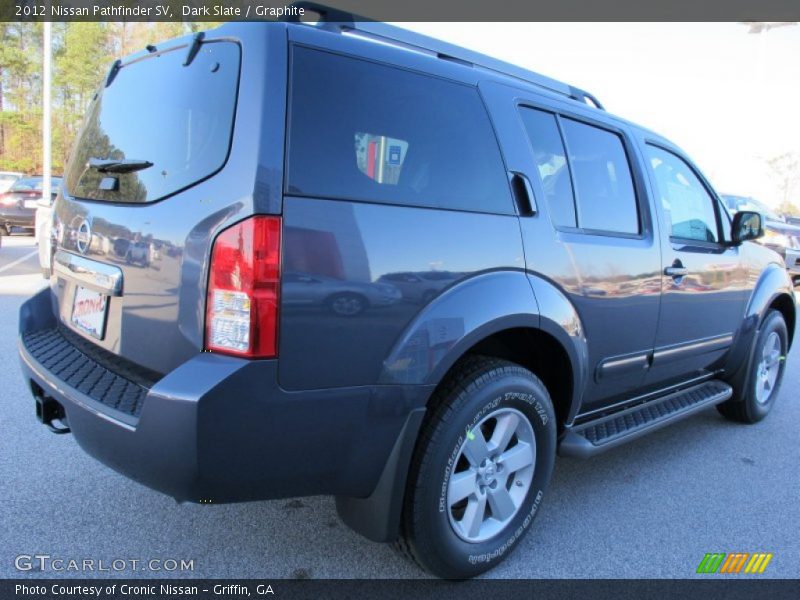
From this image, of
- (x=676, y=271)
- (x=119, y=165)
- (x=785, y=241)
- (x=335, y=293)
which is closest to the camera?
(x=335, y=293)

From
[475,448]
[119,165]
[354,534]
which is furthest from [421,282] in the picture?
[354,534]

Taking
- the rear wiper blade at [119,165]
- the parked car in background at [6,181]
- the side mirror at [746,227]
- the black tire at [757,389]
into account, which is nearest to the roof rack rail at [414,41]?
the rear wiper blade at [119,165]

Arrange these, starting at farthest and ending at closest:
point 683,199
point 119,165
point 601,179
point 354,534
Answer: point 683,199 < point 601,179 < point 354,534 < point 119,165

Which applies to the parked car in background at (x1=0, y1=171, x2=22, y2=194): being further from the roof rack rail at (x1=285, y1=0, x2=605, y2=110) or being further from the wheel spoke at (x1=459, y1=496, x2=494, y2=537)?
the wheel spoke at (x1=459, y1=496, x2=494, y2=537)

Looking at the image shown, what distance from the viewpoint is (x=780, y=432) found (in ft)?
14.4

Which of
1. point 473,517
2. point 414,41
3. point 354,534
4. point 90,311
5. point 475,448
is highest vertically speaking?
point 414,41

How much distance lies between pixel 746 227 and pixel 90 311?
3.80 meters

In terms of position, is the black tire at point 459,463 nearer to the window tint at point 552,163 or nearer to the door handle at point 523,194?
the door handle at point 523,194

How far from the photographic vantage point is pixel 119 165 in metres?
2.19

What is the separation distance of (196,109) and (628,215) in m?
2.26

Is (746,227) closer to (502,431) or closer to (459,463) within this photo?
(502,431)

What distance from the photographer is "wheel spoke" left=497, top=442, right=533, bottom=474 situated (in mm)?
2443

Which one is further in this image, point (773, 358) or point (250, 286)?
point (773, 358)

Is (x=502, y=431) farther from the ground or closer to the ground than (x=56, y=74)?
closer to the ground
